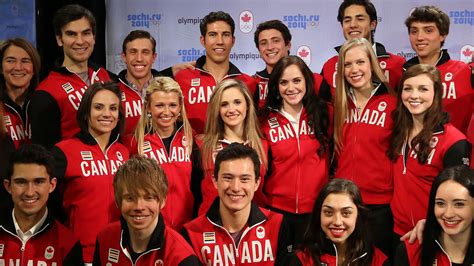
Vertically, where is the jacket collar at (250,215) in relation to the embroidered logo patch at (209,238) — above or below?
above

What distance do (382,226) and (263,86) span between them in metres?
1.53

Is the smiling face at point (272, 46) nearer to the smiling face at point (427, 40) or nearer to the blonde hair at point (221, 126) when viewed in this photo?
the blonde hair at point (221, 126)

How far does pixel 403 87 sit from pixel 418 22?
2.64 ft

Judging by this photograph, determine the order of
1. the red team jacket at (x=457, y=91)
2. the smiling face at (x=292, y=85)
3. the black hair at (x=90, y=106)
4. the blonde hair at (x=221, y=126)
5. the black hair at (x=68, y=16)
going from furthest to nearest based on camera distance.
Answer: the black hair at (x=68, y=16)
the red team jacket at (x=457, y=91)
the smiling face at (x=292, y=85)
the blonde hair at (x=221, y=126)
the black hair at (x=90, y=106)

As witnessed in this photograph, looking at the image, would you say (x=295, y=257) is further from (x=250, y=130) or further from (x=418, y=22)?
(x=418, y=22)

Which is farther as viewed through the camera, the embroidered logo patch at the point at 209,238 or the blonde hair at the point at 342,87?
the blonde hair at the point at 342,87

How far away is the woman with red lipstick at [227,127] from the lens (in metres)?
5.59

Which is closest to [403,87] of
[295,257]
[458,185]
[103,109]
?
[458,185]

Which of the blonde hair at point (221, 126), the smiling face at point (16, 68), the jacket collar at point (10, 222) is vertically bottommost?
the jacket collar at point (10, 222)

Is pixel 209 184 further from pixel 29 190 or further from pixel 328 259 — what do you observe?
pixel 29 190

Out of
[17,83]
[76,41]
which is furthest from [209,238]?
[17,83]

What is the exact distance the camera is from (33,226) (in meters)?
5.08

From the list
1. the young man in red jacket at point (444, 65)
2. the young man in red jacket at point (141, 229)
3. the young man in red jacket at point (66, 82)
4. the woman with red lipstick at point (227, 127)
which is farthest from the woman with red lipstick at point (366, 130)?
the young man in red jacket at point (66, 82)

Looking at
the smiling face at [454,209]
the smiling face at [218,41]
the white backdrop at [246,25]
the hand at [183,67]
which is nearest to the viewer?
the smiling face at [454,209]
